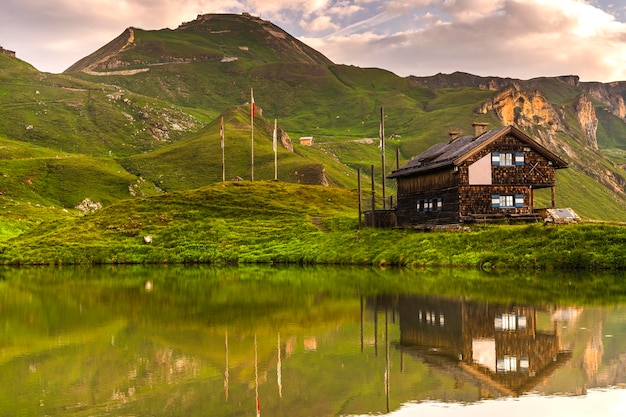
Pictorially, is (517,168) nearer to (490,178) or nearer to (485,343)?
(490,178)

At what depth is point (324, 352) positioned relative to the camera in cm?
2098

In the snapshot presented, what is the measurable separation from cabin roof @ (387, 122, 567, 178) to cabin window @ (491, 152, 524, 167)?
148cm

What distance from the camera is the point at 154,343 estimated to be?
2320 centimetres

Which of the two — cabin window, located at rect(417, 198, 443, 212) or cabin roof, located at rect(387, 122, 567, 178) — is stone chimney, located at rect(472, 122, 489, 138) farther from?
cabin window, located at rect(417, 198, 443, 212)

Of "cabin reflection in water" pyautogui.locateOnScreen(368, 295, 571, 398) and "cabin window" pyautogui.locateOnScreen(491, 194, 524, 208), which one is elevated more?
"cabin window" pyautogui.locateOnScreen(491, 194, 524, 208)

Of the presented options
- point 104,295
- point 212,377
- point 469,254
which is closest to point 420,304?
point 212,377

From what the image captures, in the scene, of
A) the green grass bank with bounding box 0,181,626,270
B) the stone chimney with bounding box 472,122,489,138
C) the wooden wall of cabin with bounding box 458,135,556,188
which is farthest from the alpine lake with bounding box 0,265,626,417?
the stone chimney with bounding box 472,122,489,138

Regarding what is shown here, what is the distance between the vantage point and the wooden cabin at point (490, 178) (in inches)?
2717

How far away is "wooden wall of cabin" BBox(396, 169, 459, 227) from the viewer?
7000 cm

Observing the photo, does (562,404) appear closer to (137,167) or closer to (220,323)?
(220,323)

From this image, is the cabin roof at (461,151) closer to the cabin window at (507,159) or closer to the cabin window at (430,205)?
the cabin window at (507,159)

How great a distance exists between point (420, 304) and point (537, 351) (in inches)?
466

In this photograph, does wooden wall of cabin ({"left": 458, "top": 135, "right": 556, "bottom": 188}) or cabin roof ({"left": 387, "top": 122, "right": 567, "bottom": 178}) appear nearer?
cabin roof ({"left": 387, "top": 122, "right": 567, "bottom": 178})

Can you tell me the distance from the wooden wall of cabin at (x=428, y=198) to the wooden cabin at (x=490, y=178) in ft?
0.29
